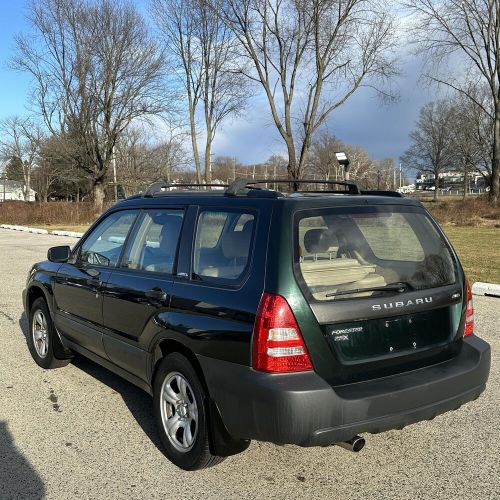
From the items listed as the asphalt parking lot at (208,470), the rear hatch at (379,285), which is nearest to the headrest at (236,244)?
the rear hatch at (379,285)

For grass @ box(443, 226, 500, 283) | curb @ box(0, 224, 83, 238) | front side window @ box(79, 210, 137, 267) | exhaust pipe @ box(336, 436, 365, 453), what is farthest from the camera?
curb @ box(0, 224, 83, 238)

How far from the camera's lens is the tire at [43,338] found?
17.3 feet

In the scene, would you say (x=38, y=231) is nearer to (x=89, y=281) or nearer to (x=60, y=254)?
(x=60, y=254)

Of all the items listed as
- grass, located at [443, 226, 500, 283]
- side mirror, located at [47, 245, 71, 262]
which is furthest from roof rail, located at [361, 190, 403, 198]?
grass, located at [443, 226, 500, 283]

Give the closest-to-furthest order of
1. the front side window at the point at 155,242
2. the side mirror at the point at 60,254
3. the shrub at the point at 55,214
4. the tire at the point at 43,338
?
the front side window at the point at 155,242
the side mirror at the point at 60,254
the tire at the point at 43,338
the shrub at the point at 55,214

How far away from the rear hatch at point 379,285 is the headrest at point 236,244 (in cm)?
32

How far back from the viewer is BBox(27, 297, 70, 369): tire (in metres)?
5.26

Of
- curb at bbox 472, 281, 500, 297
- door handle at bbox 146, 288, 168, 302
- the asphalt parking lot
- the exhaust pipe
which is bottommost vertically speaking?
the asphalt parking lot

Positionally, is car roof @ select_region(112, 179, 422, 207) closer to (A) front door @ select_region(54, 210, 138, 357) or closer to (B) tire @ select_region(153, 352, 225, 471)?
(A) front door @ select_region(54, 210, 138, 357)

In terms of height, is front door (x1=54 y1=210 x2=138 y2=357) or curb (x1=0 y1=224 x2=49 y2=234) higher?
front door (x1=54 y1=210 x2=138 y2=357)

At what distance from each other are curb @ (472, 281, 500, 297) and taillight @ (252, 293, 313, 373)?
7249 millimetres

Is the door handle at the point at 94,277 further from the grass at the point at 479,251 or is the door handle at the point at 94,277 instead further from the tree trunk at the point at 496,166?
the tree trunk at the point at 496,166

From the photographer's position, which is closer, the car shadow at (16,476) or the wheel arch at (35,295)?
the car shadow at (16,476)

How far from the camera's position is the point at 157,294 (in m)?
3.59
